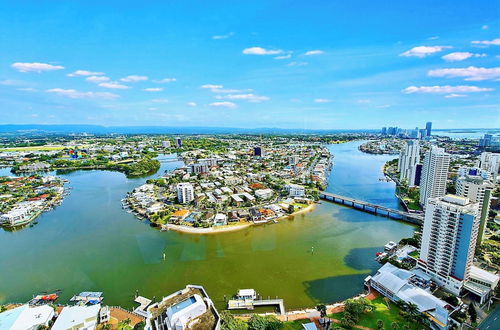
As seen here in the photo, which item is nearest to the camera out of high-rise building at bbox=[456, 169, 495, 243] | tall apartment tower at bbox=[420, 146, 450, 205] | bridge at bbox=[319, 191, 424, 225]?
high-rise building at bbox=[456, 169, 495, 243]

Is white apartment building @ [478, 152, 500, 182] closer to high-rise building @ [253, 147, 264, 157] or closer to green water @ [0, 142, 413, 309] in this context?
green water @ [0, 142, 413, 309]

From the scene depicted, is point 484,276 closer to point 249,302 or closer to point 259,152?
point 249,302

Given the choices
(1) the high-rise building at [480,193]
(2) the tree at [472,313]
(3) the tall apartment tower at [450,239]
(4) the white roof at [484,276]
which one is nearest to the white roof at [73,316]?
(2) the tree at [472,313]

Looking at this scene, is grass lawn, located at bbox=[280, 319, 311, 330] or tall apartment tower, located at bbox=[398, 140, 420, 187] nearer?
grass lawn, located at bbox=[280, 319, 311, 330]

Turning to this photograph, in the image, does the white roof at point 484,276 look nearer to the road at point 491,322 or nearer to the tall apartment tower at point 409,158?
the road at point 491,322

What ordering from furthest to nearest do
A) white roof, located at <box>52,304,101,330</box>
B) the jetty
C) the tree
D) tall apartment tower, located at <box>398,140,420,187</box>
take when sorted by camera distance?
tall apartment tower, located at <box>398,140,420,187</box>
the jetty
the tree
white roof, located at <box>52,304,101,330</box>

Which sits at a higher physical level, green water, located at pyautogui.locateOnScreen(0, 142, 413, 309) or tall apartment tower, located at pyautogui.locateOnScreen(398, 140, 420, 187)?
tall apartment tower, located at pyautogui.locateOnScreen(398, 140, 420, 187)

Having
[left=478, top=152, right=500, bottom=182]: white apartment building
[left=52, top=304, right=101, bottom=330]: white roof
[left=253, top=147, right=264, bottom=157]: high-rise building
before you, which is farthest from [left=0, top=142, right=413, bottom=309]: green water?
[left=253, top=147, right=264, bottom=157]: high-rise building
